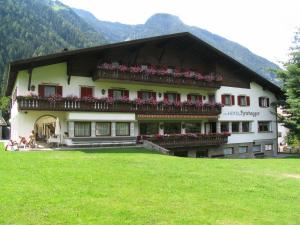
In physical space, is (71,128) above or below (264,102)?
below

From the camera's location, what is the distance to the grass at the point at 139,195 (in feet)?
25.7

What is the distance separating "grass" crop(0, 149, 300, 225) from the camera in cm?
783

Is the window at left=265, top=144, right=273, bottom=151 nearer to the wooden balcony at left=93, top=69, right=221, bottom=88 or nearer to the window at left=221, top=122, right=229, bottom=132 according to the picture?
the window at left=221, top=122, right=229, bottom=132

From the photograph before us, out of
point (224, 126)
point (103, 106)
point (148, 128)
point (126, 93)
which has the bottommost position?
point (148, 128)

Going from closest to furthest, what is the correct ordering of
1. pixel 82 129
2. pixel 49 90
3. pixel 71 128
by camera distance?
pixel 71 128, pixel 49 90, pixel 82 129

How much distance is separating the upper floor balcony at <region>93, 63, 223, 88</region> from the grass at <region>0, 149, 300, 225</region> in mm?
12730

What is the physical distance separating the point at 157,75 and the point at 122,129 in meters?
5.59

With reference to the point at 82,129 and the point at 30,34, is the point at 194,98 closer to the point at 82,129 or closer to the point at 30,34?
the point at 82,129

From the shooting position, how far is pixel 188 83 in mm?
31906

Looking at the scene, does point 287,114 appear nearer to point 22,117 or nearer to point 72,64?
point 72,64

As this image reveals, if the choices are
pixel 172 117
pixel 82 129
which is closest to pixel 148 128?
pixel 172 117

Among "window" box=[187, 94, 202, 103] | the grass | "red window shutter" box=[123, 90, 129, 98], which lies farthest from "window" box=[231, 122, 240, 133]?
the grass

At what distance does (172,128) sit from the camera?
32.4 metres

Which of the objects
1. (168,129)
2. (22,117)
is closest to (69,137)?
(22,117)
